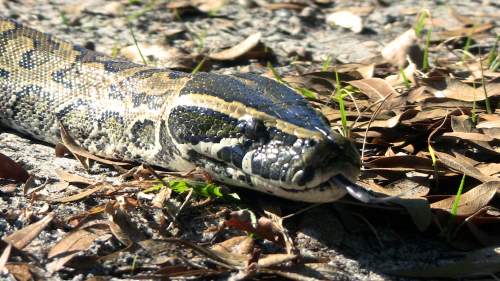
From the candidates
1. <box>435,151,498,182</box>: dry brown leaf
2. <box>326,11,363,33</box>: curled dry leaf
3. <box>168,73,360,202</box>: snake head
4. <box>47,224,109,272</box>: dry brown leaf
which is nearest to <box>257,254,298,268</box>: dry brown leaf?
<box>168,73,360,202</box>: snake head

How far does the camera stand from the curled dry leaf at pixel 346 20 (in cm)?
866

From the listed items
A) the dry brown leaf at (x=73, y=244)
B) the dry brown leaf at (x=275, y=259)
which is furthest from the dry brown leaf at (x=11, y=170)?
the dry brown leaf at (x=275, y=259)

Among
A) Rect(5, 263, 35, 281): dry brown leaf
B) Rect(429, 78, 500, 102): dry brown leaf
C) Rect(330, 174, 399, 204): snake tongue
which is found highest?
Rect(330, 174, 399, 204): snake tongue

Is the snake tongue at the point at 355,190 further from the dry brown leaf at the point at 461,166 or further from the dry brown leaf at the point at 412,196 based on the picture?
the dry brown leaf at the point at 461,166

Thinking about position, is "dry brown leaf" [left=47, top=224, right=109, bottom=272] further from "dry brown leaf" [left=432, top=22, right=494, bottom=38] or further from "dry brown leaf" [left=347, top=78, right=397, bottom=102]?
"dry brown leaf" [left=432, top=22, right=494, bottom=38]

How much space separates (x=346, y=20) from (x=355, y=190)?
471cm

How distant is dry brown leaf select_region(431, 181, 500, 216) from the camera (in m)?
4.84

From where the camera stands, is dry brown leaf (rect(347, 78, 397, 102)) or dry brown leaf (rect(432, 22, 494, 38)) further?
dry brown leaf (rect(432, 22, 494, 38))

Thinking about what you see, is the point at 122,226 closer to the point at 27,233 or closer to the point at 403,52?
the point at 27,233

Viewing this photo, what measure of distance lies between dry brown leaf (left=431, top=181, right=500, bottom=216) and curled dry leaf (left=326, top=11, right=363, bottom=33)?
389cm

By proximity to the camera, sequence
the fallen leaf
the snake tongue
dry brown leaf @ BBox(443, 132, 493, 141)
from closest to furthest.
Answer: the snake tongue, dry brown leaf @ BBox(443, 132, 493, 141), the fallen leaf

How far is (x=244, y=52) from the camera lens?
25.4ft

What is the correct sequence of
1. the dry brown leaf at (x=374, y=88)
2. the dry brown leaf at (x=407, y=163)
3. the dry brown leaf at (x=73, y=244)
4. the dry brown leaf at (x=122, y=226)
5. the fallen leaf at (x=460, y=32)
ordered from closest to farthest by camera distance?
1. the dry brown leaf at (x=73, y=244)
2. the dry brown leaf at (x=122, y=226)
3. the dry brown leaf at (x=407, y=163)
4. the dry brown leaf at (x=374, y=88)
5. the fallen leaf at (x=460, y=32)

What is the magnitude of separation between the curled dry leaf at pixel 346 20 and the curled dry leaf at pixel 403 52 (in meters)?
1.09
